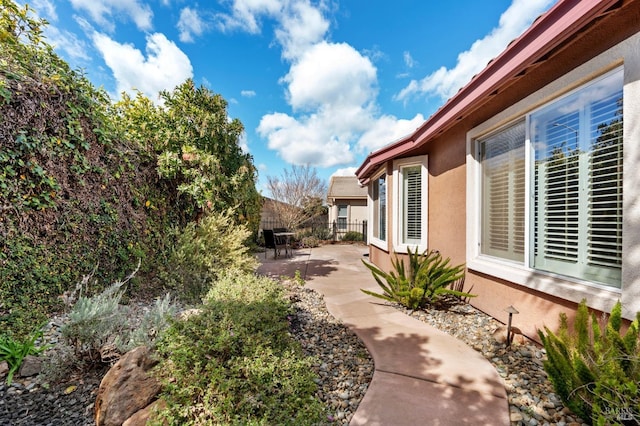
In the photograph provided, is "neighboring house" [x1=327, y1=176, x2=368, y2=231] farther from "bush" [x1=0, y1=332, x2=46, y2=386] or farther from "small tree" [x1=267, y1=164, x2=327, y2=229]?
"bush" [x1=0, y1=332, x2=46, y2=386]

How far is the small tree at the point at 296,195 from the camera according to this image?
50.0 ft

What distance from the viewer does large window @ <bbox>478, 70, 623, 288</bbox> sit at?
2303mm

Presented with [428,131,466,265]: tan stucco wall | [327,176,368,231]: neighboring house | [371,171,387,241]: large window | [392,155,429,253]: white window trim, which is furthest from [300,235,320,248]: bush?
[428,131,466,265]: tan stucco wall

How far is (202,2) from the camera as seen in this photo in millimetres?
5555

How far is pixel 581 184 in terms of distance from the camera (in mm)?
2531

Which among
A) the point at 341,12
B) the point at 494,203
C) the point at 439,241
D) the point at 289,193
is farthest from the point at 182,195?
the point at 289,193

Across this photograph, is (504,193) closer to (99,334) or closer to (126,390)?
(126,390)

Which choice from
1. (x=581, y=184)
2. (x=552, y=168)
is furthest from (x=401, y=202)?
(x=581, y=184)

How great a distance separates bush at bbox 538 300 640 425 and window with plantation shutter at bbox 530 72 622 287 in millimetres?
926

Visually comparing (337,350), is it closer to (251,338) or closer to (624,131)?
(251,338)

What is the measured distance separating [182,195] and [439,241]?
215 inches

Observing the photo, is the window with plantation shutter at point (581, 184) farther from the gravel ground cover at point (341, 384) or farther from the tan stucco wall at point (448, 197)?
Answer: the tan stucco wall at point (448, 197)

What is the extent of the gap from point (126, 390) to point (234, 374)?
875 millimetres

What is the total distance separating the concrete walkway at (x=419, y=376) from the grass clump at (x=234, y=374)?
1.70 ft
